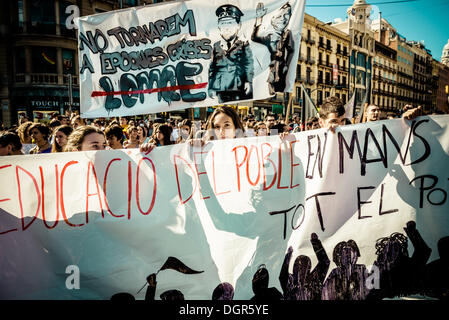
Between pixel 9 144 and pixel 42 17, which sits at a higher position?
pixel 42 17

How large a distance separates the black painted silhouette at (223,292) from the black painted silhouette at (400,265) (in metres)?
1.02

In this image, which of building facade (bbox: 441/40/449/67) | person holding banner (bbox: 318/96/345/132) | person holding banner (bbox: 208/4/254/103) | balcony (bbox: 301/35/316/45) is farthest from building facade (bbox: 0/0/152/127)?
building facade (bbox: 441/40/449/67)

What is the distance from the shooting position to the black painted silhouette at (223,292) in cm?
193

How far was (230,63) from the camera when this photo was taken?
102 inches

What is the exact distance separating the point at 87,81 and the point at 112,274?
1.97 metres

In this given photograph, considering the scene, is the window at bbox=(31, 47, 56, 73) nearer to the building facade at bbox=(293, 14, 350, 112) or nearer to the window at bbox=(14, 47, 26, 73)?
the window at bbox=(14, 47, 26, 73)

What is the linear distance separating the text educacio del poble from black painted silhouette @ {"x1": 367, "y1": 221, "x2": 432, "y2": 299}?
23 centimetres

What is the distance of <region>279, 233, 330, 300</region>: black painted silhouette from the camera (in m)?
1.90

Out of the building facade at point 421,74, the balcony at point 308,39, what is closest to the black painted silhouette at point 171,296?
the balcony at point 308,39

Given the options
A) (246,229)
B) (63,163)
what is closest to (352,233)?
(246,229)

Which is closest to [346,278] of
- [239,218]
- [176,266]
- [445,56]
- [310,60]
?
[239,218]

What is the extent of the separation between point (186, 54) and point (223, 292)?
220cm

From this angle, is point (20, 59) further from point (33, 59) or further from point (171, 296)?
point (171, 296)

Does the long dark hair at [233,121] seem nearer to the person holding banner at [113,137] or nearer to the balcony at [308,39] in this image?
the person holding banner at [113,137]
